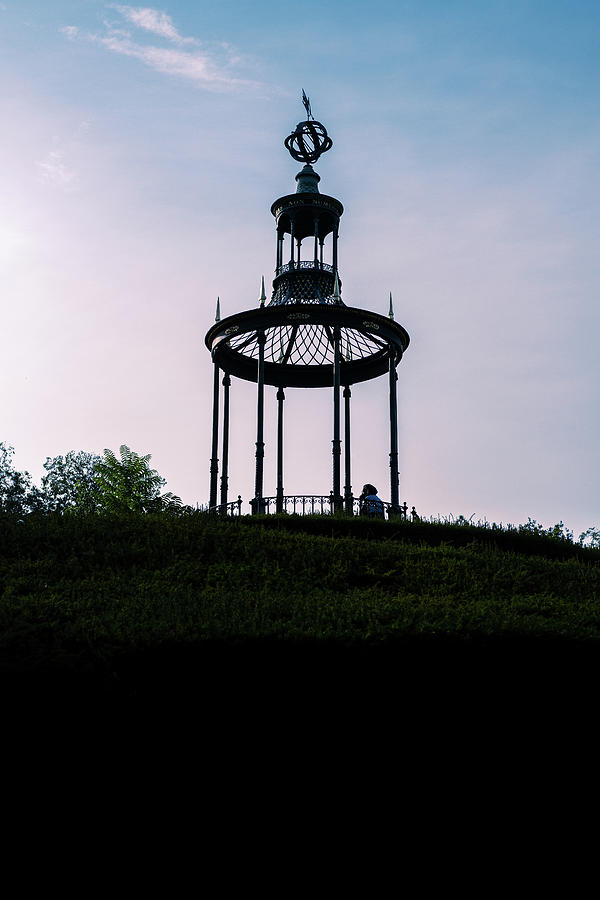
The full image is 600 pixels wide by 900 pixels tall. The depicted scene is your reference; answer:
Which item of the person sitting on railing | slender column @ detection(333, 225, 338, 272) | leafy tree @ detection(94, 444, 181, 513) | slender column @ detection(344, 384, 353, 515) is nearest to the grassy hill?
the person sitting on railing

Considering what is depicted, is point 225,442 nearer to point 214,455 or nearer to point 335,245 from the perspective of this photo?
point 214,455

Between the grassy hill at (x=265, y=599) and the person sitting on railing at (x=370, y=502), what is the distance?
12.2ft

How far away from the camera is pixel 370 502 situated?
74.4 ft

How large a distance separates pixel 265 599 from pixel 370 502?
1231 cm

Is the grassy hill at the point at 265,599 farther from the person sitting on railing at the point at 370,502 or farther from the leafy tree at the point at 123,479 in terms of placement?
the leafy tree at the point at 123,479

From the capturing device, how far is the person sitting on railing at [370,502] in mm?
22653

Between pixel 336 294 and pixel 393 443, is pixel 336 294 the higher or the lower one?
the higher one

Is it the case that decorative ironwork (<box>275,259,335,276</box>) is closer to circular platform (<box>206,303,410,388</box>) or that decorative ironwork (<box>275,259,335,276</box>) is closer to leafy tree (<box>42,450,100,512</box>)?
circular platform (<box>206,303,410,388</box>)

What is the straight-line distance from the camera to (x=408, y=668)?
26.7 feet

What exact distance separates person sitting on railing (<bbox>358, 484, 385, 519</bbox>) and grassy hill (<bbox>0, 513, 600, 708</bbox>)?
3715 millimetres

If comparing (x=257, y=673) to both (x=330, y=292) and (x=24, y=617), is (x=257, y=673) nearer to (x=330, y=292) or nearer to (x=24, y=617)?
(x=24, y=617)

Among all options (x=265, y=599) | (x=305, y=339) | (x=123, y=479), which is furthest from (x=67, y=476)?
(x=265, y=599)

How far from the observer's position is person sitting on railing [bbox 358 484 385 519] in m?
22.7

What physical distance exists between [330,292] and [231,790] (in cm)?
2103
